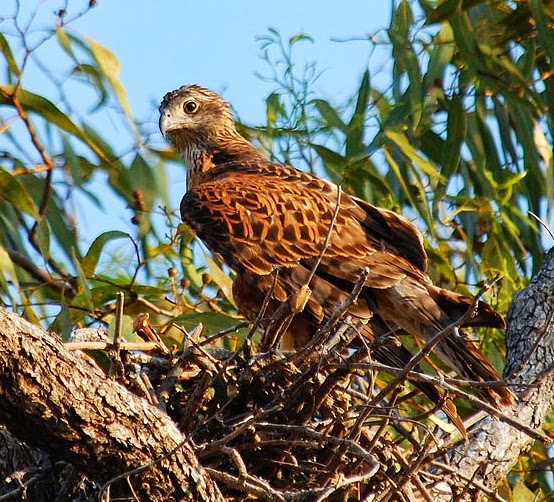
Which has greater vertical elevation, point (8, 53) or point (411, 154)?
point (8, 53)

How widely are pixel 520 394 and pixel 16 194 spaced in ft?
7.79

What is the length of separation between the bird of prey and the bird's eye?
1187 millimetres

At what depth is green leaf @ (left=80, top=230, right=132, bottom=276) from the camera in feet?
17.5

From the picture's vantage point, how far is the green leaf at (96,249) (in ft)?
17.5

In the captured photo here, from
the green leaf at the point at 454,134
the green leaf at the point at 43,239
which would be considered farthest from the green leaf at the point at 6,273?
the green leaf at the point at 454,134

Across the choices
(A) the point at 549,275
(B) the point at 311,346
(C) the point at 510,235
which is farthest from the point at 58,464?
(C) the point at 510,235

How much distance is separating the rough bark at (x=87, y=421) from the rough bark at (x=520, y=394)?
114 cm

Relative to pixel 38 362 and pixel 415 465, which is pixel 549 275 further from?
pixel 38 362

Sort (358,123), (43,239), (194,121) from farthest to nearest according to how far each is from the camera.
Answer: (194,121), (358,123), (43,239)

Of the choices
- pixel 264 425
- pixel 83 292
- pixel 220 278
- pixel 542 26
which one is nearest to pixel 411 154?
pixel 542 26

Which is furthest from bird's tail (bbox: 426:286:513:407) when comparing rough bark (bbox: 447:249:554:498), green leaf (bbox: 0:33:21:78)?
green leaf (bbox: 0:33:21:78)

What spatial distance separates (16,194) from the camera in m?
5.41

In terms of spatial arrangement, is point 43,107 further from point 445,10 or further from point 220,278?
point 445,10

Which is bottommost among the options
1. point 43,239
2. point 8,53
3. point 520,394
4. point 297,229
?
point 520,394
